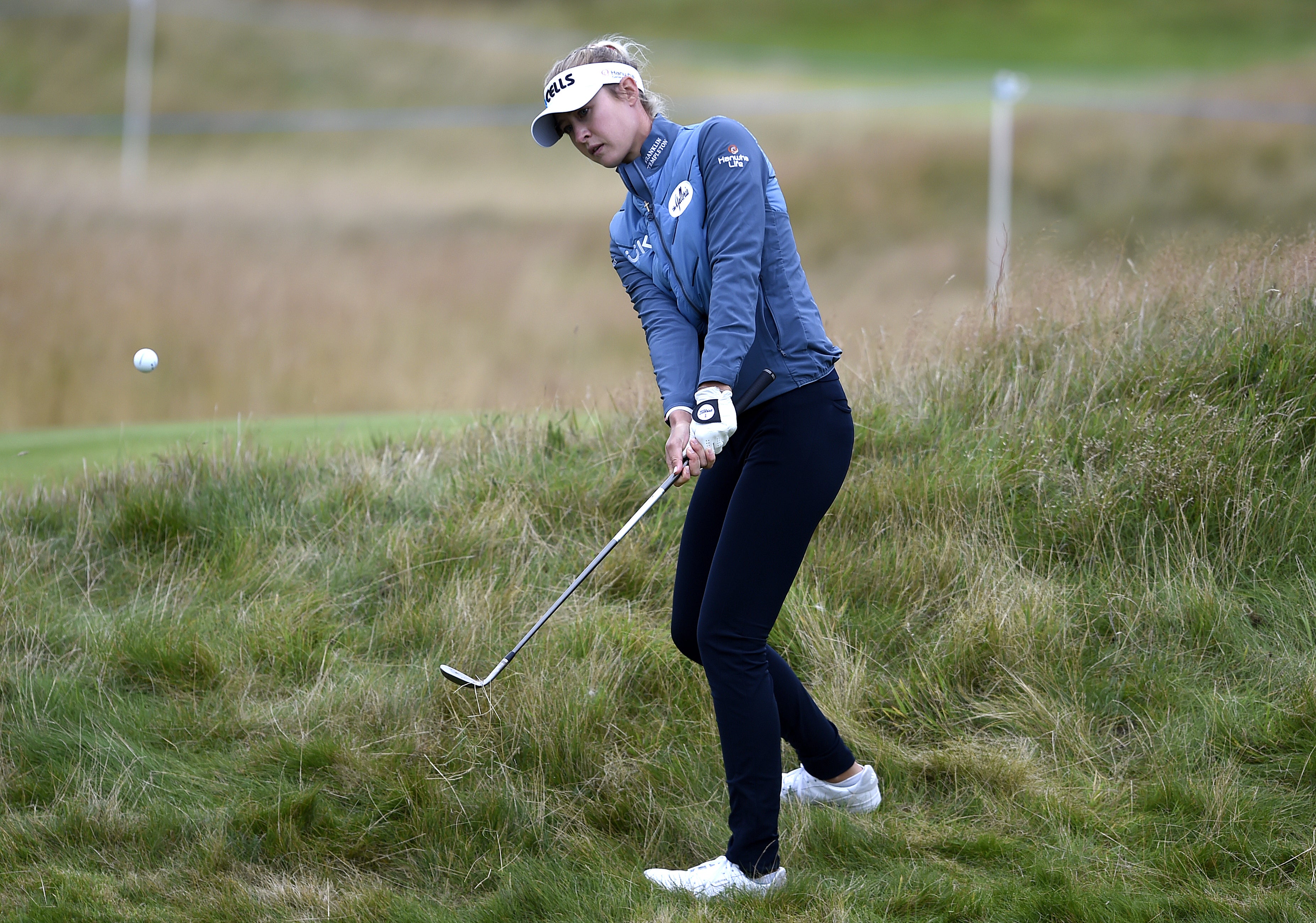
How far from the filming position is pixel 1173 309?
5641 millimetres

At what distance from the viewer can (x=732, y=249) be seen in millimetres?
3033

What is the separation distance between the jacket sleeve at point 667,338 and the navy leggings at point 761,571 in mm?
188

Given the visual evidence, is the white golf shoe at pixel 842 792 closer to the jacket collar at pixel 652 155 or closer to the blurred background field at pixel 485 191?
the jacket collar at pixel 652 155

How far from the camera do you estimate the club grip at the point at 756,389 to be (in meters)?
3.09

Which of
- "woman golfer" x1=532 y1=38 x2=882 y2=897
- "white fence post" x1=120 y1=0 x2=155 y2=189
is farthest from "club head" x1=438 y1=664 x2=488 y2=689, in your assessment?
"white fence post" x1=120 y1=0 x2=155 y2=189

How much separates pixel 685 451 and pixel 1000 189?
11.8 metres

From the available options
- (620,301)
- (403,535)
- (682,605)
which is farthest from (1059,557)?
(620,301)

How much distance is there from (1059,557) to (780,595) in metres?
1.99

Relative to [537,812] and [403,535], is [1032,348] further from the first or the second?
[537,812]

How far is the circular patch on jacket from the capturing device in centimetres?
312

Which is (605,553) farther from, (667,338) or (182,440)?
(182,440)

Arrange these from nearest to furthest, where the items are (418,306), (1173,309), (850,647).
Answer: (850,647)
(1173,309)
(418,306)

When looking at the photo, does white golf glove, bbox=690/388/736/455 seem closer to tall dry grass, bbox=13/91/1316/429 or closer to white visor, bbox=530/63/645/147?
white visor, bbox=530/63/645/147

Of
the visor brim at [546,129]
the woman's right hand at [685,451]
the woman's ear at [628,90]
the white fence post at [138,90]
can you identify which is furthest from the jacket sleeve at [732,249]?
the white fence post at [138,90]
